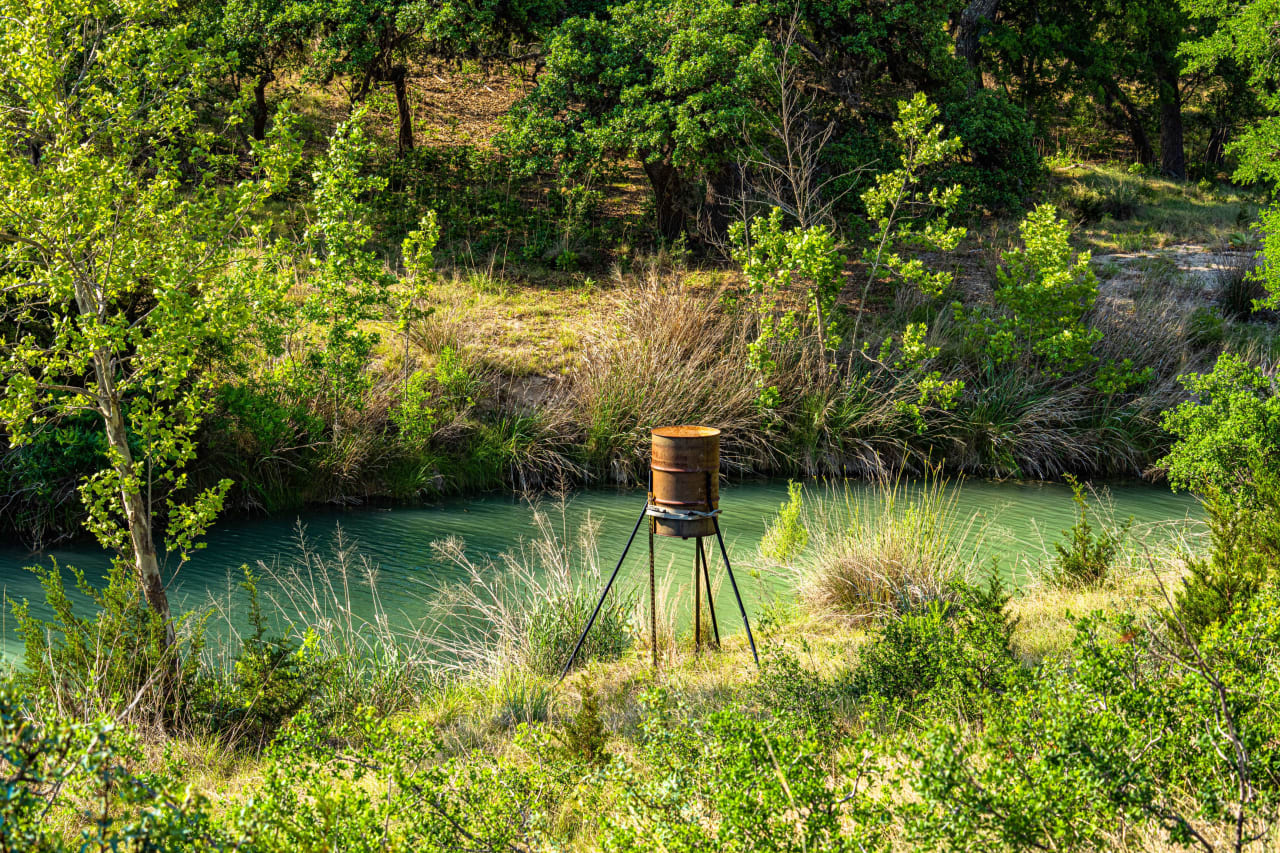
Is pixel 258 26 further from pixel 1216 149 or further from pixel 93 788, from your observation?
pixel 1216 149

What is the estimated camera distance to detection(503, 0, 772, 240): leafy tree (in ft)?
45.0

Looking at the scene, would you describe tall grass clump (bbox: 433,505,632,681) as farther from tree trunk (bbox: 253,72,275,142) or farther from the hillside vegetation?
tree trunk (bbox: 253,72,275,142)

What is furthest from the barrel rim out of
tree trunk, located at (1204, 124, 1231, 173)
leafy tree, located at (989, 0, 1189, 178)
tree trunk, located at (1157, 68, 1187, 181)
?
tree trunk, located at (1204, 124, 1231, 173)

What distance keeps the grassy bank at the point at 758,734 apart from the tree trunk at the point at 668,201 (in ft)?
32.9

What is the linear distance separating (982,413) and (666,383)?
4099mm

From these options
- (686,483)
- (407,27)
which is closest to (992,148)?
(407,27)

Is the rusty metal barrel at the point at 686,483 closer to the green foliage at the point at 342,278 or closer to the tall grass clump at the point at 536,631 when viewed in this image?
the tall grass clump at the point at 536,631

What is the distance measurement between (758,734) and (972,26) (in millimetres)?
19603

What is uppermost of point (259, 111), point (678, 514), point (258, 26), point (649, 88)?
point (258, 26)

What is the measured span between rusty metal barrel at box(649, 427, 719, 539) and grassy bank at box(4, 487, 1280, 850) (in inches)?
33.4

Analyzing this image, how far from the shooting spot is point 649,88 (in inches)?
560

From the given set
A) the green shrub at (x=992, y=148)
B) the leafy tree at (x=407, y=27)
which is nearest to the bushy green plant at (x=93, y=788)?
the leafy tree at (x=407, y=27)

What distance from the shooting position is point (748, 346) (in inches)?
478

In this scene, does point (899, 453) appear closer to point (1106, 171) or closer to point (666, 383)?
point (666, 383)
